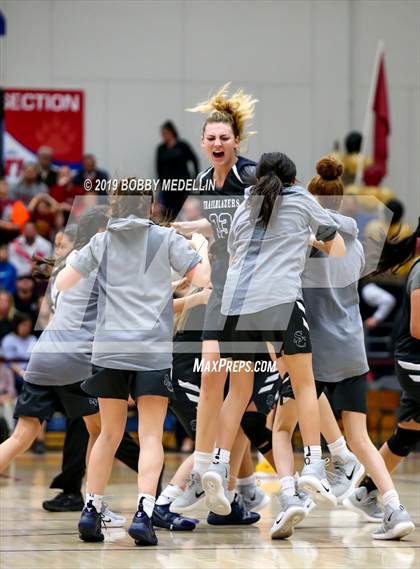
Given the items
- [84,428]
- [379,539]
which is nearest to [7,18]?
[84,428]

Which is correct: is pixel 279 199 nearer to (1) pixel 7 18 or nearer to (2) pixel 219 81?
(1) pixel 7 18

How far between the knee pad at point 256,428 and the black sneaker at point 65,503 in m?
1.36

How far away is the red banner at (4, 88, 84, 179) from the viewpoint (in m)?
10.7

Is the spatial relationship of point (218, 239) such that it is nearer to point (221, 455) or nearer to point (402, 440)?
point (221, 455)

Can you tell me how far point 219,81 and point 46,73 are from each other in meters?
1.57

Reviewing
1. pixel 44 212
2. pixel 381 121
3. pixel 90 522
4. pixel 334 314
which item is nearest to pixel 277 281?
pixel 334 314

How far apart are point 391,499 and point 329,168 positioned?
1.84 meters

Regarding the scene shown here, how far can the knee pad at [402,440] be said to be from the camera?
7.30 metres

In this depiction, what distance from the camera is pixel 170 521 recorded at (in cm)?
686

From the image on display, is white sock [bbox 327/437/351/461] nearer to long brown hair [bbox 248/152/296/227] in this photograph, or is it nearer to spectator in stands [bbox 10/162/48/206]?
A: long brown hair [bbox 248/152/296/227]

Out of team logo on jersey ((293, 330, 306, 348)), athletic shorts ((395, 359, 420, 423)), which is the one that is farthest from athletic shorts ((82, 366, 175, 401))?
athletic shorts ((395, 359, 420, 423))

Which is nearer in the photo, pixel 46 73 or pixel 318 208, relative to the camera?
pixel 318 208

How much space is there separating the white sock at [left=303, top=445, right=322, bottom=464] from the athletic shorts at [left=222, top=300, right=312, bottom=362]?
0.49m

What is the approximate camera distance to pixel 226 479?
20.8 ft
